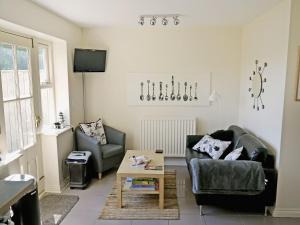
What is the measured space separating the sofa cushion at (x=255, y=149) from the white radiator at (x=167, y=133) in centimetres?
126

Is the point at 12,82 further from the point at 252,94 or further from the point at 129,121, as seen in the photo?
the point at 252,94

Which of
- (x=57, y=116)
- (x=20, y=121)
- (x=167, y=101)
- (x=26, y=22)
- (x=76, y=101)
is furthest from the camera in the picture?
(x=167, y=101)

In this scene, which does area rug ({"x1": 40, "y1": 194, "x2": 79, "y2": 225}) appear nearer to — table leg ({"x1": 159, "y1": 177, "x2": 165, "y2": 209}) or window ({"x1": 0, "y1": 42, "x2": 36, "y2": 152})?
window ({"x1": 0, "y1": 42, "x2": 36, "y2": 152})

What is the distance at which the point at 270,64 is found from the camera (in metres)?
3.19

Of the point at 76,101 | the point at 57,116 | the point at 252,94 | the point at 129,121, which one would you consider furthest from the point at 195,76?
the point at 57,116

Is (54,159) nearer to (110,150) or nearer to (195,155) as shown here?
(110,150)

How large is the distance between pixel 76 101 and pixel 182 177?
2133 mm

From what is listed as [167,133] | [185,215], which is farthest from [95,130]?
[185,215]

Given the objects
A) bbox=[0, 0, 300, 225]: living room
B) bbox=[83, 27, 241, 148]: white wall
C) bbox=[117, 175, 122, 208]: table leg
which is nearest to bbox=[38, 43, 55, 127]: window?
bbox=[0, 0, 300, 225]: living room

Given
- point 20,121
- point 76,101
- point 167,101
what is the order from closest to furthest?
point 20,121, point 76,101, point 167,101

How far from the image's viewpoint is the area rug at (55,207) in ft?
9.52

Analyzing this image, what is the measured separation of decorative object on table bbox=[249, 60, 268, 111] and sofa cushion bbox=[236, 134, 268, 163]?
1.58ft

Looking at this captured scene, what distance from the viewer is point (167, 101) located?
4598mm

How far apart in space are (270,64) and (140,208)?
236 cm
